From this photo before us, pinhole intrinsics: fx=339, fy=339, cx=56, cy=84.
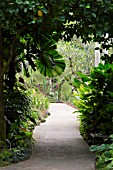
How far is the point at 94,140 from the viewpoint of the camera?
8.05 meters

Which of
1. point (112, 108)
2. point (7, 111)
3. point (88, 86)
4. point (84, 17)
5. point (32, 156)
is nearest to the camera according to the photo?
point (84, 17)

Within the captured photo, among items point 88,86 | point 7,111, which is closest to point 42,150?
point 7,111

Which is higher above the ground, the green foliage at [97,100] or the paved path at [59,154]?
the green foliage at [97,100]

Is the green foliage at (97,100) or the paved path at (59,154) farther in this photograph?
the green foliage at (97,100)

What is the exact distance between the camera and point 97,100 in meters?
8.55

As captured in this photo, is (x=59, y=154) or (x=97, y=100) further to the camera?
(x=97, y=100)

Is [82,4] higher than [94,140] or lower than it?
higher

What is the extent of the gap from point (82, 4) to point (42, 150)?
10.9 feet

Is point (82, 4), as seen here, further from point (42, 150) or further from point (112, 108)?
point (42, 150)

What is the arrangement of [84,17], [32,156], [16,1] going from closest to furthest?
1. [16,1]
2. [84,17]
3. [32,156]

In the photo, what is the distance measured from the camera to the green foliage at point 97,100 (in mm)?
7930

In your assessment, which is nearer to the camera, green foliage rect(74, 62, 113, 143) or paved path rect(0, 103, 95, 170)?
paved path rect(0, 103, 95, 170)

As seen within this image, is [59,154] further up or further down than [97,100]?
further down

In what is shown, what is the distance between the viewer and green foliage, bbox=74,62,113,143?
26.0 feet
